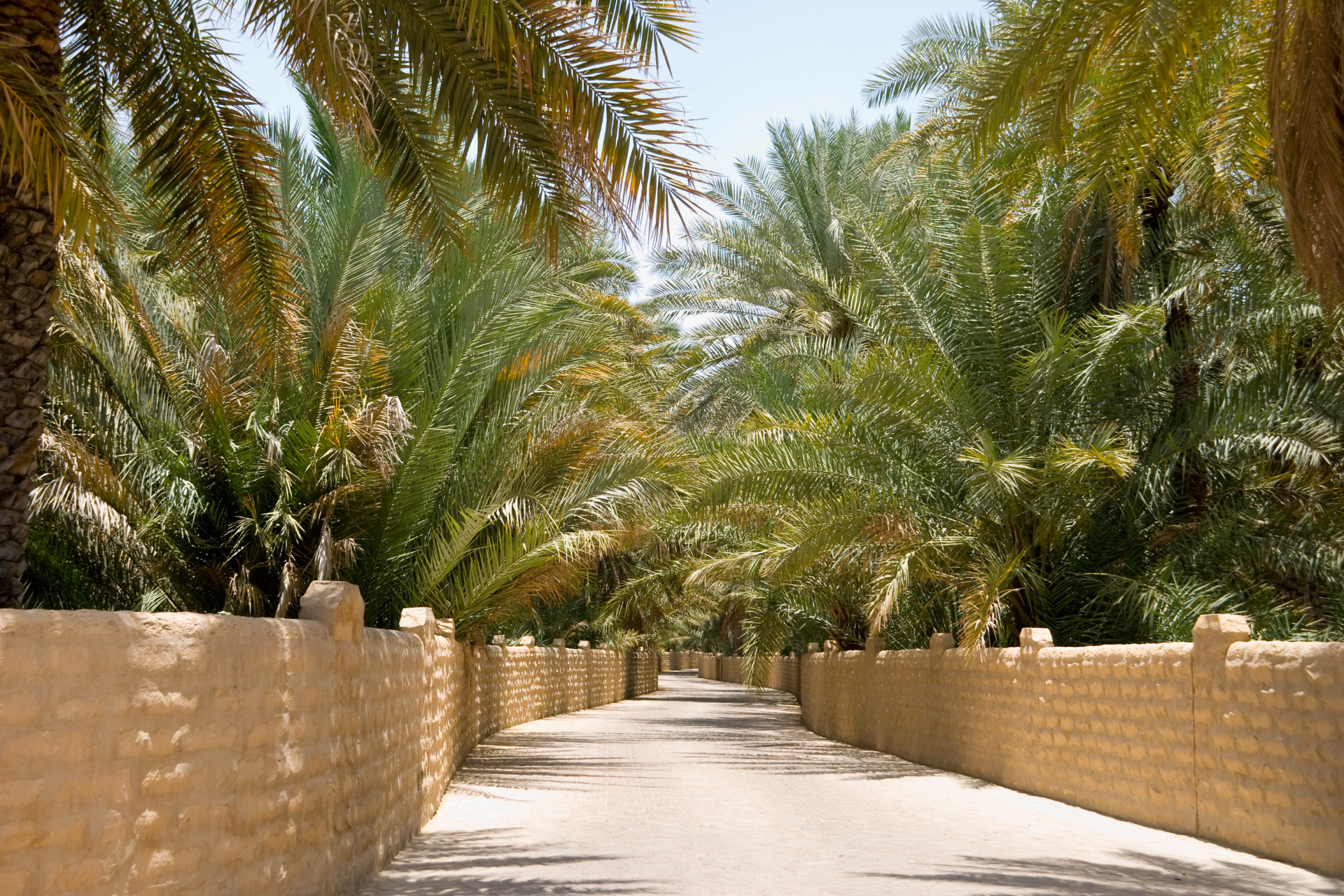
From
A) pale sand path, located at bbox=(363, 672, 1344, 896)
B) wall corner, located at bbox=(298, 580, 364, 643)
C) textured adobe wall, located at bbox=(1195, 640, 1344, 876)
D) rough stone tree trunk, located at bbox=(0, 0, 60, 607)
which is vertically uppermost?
rough stone tree trunk, located at bbox=(0, 0, 60, 607)

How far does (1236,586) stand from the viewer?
41.3 ft

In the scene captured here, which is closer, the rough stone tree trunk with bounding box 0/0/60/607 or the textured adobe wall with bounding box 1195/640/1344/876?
the rough stone tree trunk with bounding box 0/0/60/607

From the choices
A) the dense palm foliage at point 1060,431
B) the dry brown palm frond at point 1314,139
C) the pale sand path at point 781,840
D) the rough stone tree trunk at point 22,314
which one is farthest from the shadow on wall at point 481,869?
the dense palm foliage at point 1060,431

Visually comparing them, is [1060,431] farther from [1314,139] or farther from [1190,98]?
[1314,139]

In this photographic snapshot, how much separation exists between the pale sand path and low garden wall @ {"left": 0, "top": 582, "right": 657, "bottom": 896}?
885 mm

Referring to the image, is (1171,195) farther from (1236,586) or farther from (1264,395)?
(1236,586)

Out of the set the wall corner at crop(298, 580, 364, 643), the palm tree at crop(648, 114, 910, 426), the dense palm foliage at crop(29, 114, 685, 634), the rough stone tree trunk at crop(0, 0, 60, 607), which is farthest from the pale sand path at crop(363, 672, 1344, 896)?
the palm tree at crop(648, 114, 910, 426)

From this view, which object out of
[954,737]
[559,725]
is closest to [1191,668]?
[954,737]

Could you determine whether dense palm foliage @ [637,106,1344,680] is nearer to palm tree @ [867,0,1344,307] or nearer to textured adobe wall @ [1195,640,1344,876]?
palm tree @ [867,0,1344,307]

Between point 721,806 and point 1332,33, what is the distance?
287 inches

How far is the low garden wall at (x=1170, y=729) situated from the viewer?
23.0 feet

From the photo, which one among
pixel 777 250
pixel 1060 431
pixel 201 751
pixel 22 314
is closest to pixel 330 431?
pixel 22 314

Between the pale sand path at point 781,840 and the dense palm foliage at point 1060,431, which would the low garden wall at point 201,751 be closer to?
the pale sand path at point 781,840

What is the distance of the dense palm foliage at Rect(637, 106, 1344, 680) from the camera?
11.7 metres
